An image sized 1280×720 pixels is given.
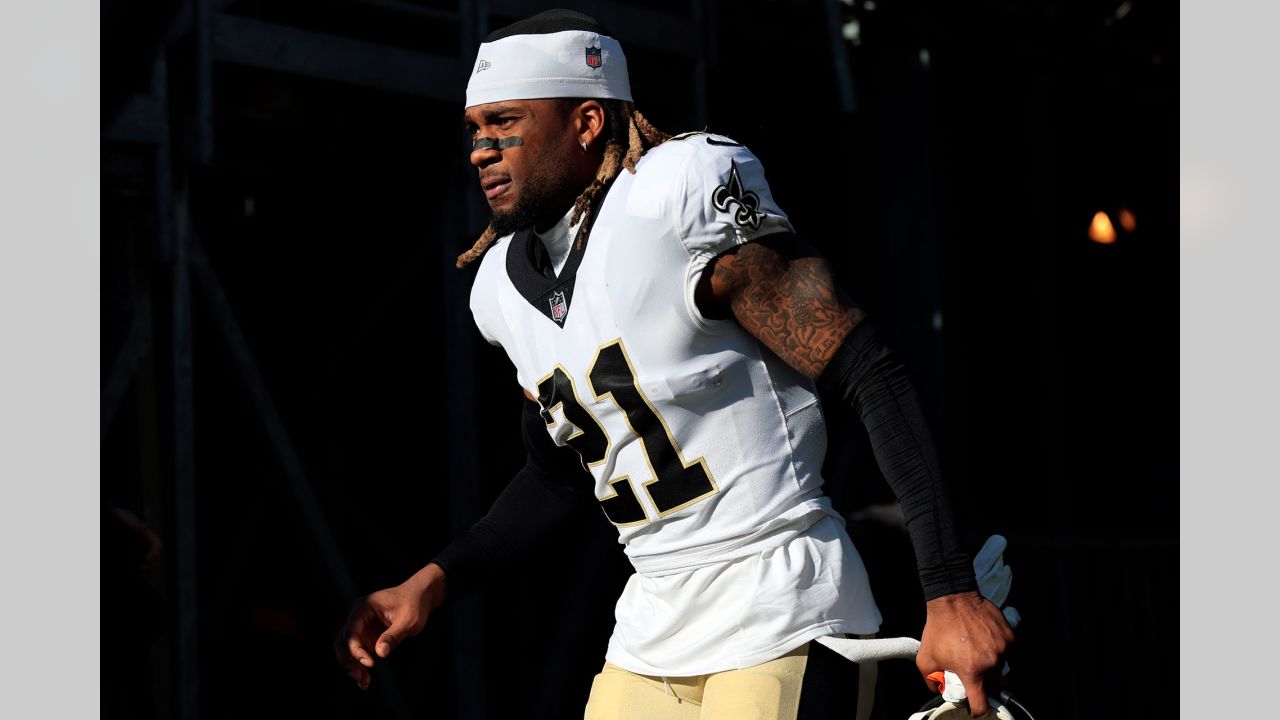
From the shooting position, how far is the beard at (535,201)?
123 inches

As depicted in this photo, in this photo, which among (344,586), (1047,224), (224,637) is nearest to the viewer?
(344,586)

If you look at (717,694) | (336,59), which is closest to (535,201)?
(717,694)

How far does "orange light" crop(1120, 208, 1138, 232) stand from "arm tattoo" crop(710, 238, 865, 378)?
10408 millimetres

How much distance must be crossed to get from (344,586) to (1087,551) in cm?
401

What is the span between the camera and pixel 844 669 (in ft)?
9.20

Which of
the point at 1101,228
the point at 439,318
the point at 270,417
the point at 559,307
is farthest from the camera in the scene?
the point at 1101,228

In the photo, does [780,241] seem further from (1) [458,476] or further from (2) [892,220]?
(2) [892,220]

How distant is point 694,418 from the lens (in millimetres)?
2922

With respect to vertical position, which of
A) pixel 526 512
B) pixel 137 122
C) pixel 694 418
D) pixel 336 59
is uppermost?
pixel 336 59

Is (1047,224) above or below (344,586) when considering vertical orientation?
above

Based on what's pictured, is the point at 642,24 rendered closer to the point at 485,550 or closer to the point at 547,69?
the point at 547,69

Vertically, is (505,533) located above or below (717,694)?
above

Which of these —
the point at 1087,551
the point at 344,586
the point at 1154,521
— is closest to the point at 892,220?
the point at 1087,551

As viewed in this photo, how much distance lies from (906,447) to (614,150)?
0.94m
